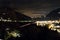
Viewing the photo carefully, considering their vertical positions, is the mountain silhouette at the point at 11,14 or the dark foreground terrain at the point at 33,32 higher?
the mountain silhouette at the point at 11,14

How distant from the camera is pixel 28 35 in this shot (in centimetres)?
98

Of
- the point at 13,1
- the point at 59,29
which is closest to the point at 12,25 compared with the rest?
the point at 13,1

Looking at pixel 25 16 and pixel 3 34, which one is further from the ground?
pixel 25 16

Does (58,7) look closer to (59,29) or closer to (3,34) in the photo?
(59,29)

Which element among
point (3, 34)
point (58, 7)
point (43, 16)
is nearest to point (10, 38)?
point (3, 34)

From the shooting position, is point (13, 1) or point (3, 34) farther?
point (13, 1)

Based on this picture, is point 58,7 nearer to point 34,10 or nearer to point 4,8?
point 34,10

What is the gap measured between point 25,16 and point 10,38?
0.22 meters

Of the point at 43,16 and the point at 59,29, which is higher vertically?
the point at 43,16

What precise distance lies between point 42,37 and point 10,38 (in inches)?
9.3

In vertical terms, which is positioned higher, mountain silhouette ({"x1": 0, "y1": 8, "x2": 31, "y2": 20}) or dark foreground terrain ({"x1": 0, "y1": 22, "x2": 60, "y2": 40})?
mountain silhouette ({"x1": 0, "y1": 8, "x2": 31, "y2": 20})

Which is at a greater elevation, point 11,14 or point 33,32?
point 11,14

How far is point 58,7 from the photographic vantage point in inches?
43.8

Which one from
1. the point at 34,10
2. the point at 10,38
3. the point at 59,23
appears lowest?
the point at 10,38
